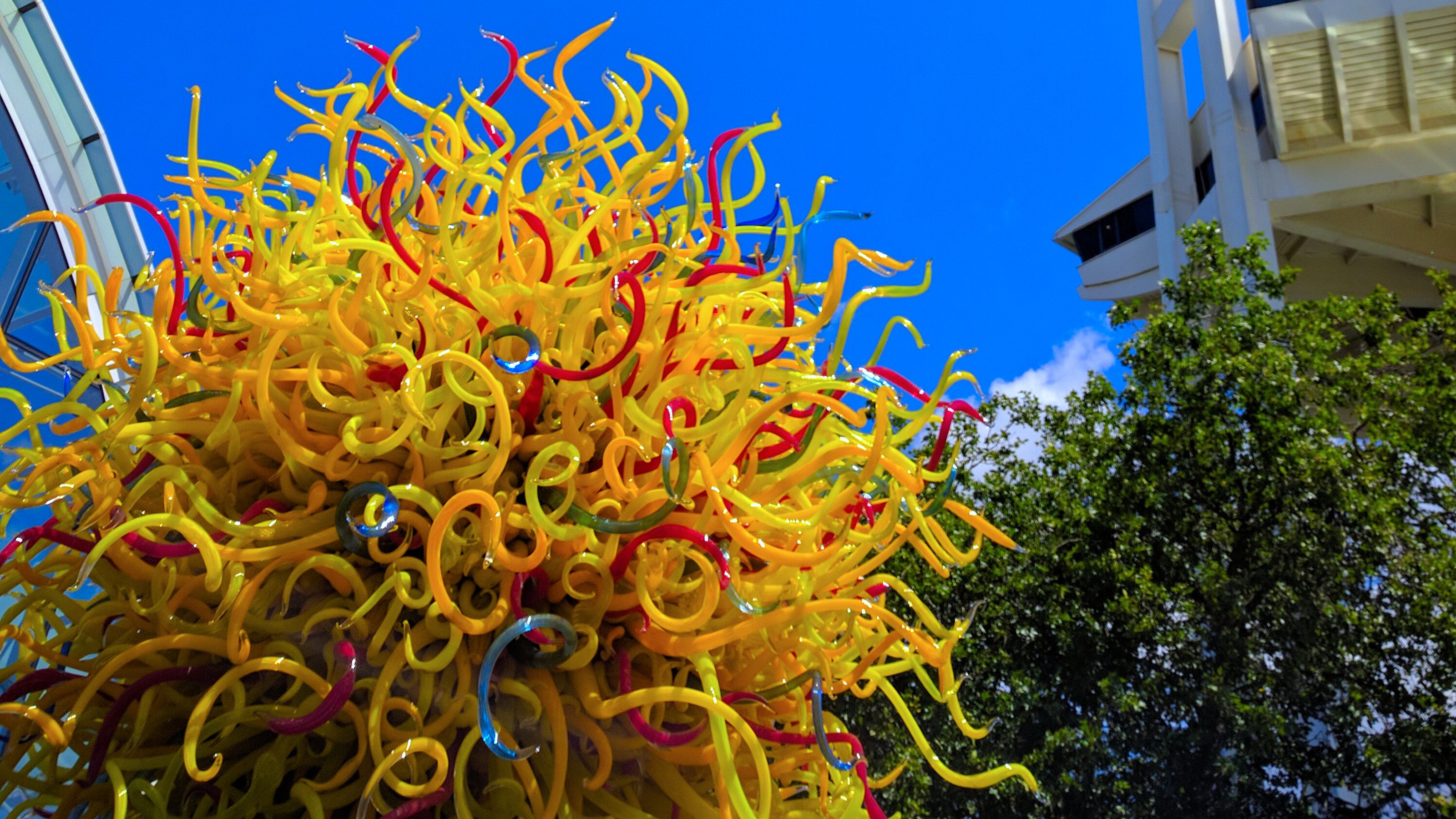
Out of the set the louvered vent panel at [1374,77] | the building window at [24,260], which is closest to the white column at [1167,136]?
the louvered vent panel at [1374,77]

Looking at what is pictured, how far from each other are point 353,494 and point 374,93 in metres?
0.62

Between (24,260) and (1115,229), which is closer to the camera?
(24,260)

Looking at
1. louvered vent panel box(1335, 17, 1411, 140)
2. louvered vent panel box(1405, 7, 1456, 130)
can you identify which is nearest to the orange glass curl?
louvered vent panel box(1335, 17, 1411, 140)

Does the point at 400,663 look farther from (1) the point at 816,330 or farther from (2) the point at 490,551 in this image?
(1) the point at 816,330

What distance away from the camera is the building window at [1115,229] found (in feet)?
63.5

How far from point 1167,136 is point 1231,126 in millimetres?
2414

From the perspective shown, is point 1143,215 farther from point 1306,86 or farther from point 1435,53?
point 1435,53

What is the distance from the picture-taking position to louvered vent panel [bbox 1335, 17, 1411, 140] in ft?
38.8

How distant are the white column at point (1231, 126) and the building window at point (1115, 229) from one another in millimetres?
5171

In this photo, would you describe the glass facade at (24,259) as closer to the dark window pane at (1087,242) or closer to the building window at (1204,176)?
the building window at (1204,176)

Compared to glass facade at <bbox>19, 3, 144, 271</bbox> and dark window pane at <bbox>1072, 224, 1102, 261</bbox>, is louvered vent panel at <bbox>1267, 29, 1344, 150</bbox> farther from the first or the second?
glass facade at <bbox>19, 3, 144, 271</bbox>

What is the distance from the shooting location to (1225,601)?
6750mm

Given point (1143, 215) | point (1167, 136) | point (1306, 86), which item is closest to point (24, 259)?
point (1306, 86)

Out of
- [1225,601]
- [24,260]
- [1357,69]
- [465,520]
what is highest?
[1357,69]
